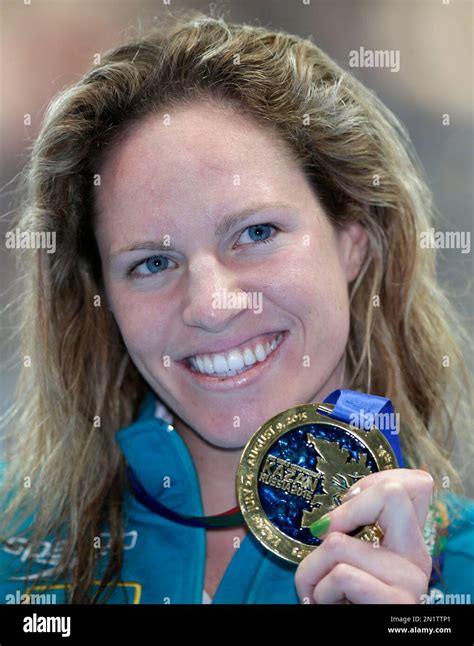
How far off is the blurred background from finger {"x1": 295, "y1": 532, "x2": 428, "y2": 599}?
0.53 meters

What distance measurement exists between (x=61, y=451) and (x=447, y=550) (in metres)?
0.59

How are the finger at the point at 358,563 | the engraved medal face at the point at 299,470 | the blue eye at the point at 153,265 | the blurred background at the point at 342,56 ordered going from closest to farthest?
the finger at the point at 358,563 → the engraved medal face at the point at 299,470 → the blue eye at the point at 153,265 → the blurred background at the point at 342,56

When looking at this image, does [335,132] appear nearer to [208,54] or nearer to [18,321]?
[208,54]

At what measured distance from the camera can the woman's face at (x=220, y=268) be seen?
3.78ft

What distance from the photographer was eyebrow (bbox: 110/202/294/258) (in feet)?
3.76

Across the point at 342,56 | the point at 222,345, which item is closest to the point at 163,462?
the point at 222,345

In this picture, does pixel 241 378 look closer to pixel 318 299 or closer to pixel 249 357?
pixel 249 357

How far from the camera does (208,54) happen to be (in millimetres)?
1234

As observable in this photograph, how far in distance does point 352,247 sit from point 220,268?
0.25 meters

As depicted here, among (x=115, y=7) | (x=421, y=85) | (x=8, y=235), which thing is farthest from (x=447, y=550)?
(x=115, y=7)
